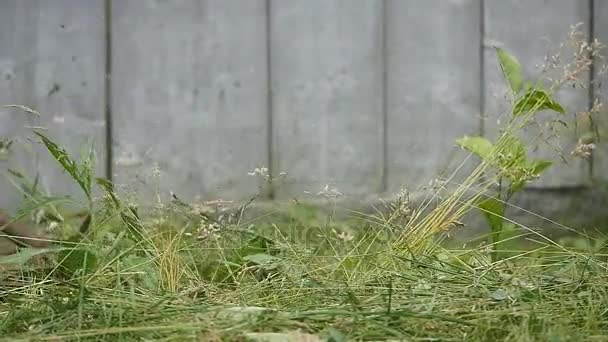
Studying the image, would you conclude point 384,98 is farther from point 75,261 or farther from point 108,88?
point 75,261

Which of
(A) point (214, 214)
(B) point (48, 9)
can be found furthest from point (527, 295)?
(B) point (48, 9)

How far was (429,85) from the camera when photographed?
2.20m

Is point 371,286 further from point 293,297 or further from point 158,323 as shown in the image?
point 158,323

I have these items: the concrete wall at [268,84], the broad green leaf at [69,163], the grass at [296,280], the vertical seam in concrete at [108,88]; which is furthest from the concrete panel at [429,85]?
the broad green leaf at [69,163]

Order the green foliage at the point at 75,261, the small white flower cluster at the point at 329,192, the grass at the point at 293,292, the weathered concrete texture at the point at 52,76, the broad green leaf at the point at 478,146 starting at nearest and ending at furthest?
the grass at the point at 293,292
the green foliage at the point at 75,261
the small white flower cluster at the point at 329,192
the broad green leaf at the point at 478,146
the weathered concrete texture at the point at 52,76

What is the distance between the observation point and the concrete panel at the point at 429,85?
7.15 ft

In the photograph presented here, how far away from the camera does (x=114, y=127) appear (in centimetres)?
214

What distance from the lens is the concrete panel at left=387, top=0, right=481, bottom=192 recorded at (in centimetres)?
218

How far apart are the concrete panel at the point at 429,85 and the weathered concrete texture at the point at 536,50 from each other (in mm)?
36

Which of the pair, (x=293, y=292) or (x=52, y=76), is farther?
(x=52, y=76)

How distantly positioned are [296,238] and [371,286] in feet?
1.25

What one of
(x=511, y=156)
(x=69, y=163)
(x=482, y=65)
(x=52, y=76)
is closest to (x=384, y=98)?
(x=482, y=65)

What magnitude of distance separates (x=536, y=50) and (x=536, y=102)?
44 centimetres

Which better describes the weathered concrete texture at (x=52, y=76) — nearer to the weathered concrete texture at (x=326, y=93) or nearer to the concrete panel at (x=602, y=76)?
the weathered concrete texture at (x=326, y=93)
